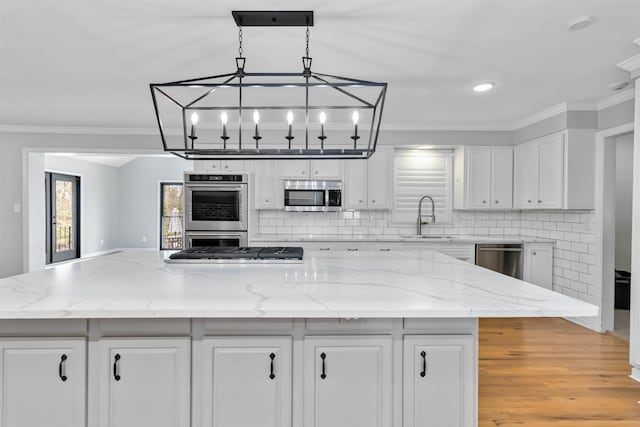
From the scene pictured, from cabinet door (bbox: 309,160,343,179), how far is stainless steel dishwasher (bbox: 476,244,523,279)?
1.96 metres

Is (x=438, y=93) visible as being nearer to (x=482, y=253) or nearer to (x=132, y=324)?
(x=482, y=253)

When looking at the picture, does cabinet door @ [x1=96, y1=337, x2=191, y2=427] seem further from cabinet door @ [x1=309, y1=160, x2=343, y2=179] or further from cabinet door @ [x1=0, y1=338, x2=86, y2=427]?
cabinet door @ [x1=309, y1=160, x2=343, y2=179]

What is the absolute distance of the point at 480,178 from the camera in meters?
5.04

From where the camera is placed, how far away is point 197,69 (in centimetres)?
307

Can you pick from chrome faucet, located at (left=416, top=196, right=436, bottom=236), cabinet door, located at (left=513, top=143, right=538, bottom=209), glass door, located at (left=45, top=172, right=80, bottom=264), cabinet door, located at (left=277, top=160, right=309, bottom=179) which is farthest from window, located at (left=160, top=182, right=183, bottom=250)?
cabinet door, located at (left=513, top=143, right=538, bottom=209)

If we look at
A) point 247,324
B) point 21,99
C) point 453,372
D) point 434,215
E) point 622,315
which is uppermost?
point 21,99

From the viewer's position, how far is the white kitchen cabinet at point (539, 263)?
460 cm

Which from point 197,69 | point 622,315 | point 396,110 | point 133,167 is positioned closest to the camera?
point 197,69

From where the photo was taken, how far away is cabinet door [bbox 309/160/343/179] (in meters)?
5.06

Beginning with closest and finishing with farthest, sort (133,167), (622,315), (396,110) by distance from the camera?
(396,110), (622,315), (133,167)

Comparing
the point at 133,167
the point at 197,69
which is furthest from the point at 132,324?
the point at 133,167

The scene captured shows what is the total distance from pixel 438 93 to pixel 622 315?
142 inches

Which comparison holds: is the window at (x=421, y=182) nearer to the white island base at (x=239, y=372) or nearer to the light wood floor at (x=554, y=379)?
the light wood floor at (x=554, y=379)

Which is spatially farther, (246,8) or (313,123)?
(313,123)
